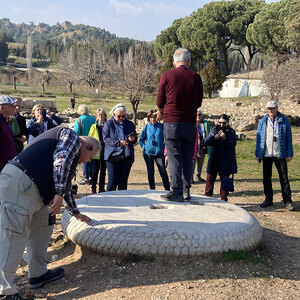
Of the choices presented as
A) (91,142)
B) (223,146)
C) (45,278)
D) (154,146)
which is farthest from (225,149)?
(45,278)

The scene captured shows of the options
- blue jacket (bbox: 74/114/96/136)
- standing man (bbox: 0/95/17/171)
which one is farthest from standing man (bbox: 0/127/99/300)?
blue jacket (bbox: 74/114/96/136)

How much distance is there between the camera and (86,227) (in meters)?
4.31

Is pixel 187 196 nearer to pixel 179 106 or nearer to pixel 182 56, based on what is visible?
pixel 179 106

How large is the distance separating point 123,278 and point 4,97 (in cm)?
295

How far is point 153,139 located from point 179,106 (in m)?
2.51

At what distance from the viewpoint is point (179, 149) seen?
16.2ft

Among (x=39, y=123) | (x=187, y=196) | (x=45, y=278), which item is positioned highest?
(x=39, y=123)

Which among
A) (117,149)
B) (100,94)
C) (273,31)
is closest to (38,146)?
(117,149)

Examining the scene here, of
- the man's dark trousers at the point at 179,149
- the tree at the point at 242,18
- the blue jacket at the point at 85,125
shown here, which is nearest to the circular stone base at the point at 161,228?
the man's dark trousers at the point at 179,149

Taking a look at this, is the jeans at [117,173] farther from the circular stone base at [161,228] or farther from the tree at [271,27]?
the tree at [271,27]

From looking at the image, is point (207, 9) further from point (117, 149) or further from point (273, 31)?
point (117, 149)

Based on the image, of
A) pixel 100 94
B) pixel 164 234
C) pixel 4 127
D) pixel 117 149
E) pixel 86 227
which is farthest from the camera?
pixel 100 94

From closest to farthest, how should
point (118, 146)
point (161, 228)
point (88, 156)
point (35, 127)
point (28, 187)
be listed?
→ point (28, 187)
point (88, 156)
point (161, 228)
point (118, 146)
point (35, 127)

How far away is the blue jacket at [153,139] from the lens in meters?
7.18
